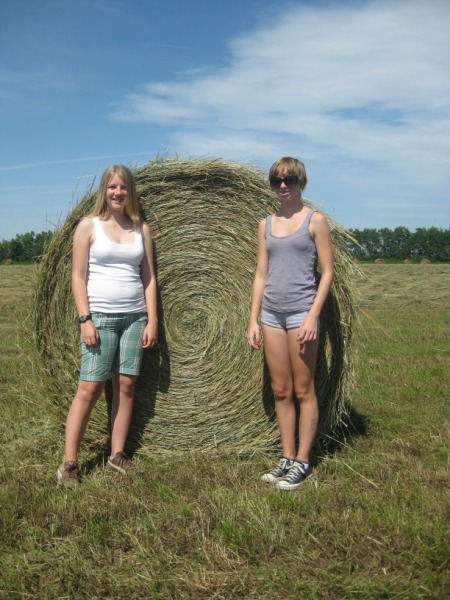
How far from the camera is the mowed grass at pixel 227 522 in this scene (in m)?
2.64

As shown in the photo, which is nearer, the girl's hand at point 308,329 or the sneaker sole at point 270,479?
the girl's hand at point 308,329

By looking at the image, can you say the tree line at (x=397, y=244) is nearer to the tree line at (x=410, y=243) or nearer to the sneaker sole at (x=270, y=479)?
the tree line at (x=410, y=243)

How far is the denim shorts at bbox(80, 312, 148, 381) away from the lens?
3.87 m

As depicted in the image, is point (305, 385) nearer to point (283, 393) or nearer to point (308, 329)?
point (283, 393)

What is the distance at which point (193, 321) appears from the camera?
178 inches

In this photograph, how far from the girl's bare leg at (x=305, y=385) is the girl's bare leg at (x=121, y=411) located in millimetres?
972

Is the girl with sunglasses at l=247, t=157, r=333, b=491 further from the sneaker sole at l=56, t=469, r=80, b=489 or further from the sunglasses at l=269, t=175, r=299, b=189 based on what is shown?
the sneaker sole at l=56, t=469, r=80, b=489

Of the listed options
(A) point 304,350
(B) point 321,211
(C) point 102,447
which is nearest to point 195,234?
(B) point 321,211

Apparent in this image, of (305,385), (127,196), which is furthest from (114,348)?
(305,385)

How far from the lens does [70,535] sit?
10.1ft

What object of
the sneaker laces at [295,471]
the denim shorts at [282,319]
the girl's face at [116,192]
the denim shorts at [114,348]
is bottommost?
the sneaker laces at [295,471]

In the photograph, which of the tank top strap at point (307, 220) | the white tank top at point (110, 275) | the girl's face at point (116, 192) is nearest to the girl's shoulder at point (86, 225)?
the white tank top at point (110, 275)

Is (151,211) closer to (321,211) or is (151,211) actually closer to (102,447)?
(321,211)

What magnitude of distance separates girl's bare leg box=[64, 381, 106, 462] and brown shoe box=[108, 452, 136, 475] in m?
0.24
